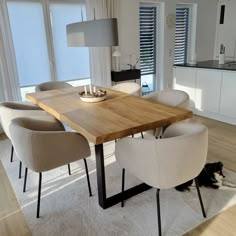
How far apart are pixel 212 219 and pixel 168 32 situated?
15.1 ft

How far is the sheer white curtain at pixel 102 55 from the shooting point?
170 inches

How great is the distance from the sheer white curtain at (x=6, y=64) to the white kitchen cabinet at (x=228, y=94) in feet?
10.9

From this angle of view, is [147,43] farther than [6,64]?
Yes

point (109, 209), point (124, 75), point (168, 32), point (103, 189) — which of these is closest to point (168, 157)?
point (103, 189)

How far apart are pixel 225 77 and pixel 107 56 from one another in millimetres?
2167

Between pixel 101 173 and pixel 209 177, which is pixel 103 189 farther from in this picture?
pixel 209 177

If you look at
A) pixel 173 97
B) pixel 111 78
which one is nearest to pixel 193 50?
pixel 111 78

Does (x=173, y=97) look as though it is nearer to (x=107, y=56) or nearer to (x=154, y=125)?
(x=154, y=125)

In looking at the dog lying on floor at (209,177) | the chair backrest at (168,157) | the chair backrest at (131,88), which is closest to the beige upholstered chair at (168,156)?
the chair backrest at (168,157)

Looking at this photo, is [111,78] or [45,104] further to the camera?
[111,78]

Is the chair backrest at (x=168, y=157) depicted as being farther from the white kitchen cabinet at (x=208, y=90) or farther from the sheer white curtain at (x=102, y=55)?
the sheer white curtain at (x=102, y=55)

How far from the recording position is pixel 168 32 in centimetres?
551

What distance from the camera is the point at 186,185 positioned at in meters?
2.28

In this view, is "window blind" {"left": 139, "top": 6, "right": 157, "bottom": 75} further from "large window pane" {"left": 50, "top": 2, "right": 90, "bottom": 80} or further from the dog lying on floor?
the dog lying on floor
